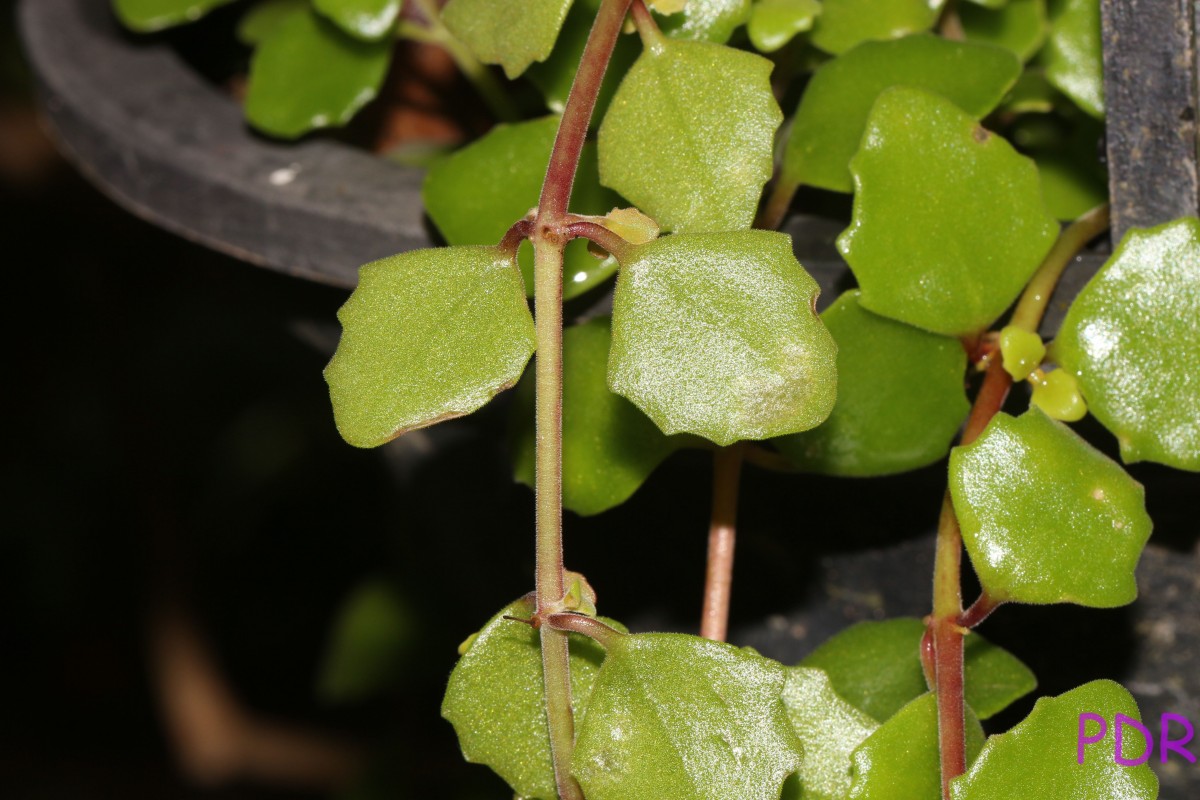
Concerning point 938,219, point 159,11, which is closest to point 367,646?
point 159,11

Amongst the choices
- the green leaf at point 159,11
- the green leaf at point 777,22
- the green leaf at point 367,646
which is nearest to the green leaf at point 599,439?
the green leaf at point 777,22

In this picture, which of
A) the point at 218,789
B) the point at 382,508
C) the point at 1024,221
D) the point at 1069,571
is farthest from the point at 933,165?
the point at 218,789

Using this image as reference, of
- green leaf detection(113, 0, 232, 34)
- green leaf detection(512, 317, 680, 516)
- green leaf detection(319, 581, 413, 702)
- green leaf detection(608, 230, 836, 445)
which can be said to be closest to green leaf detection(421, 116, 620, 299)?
green leaf detection(512, 317, 680, 516)

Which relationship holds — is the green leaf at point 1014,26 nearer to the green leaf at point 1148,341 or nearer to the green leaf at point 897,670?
the green leaf at point 1148,341

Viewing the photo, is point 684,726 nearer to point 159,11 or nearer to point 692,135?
point 692,135

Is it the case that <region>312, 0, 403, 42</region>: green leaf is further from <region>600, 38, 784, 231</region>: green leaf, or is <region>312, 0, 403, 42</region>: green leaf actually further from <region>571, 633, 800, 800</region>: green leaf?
<region>571, 633, 800, 800</region>: green leaf
